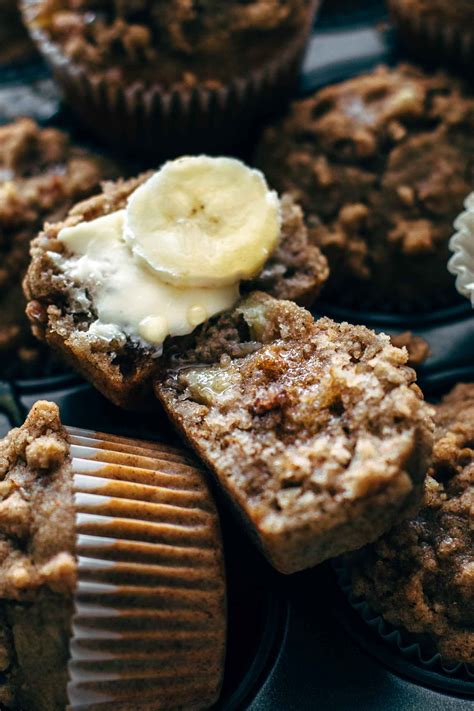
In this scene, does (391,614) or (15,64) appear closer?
(391,614)

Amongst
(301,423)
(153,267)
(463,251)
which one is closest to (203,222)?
(153,267)

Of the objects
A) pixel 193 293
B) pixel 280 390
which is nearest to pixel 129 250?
pixel 193 293

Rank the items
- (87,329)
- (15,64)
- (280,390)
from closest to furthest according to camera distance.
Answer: (280,390), (87,329), (15,64)

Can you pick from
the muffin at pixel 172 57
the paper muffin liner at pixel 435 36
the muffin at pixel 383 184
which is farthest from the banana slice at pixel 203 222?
the paper muffin liner at pixel 435 36

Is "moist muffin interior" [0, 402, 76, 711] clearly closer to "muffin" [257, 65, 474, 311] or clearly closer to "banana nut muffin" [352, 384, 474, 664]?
"banana nut muffin" [352, 384, 474, 664]

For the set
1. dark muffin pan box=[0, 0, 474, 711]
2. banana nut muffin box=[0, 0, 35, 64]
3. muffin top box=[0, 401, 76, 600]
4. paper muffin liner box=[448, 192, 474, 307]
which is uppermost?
paper muffin liner box=[448, 192, 474, 307]

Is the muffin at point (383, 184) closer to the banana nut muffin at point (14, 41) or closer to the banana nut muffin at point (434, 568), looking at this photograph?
the banana nut muffin at point (434, 568)

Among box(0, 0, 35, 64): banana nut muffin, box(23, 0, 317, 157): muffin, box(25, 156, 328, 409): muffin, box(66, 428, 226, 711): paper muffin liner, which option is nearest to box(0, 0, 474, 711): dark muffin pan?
box(66, 428, 226, 711): paper muffin liner

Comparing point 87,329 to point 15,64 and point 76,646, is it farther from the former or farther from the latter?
point 15,64
